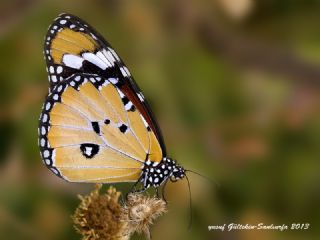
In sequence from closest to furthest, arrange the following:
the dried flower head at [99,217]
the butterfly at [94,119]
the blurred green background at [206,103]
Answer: the dried flower head at [99,217] → the butterfly at [94,119] → the blurred green background at [206,103]

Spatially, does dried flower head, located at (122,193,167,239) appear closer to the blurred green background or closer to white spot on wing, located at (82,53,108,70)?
white spot on wing, located at (82,53,108,70)

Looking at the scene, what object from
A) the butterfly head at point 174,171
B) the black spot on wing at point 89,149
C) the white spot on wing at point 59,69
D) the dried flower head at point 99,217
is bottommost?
the dried flower head at point 99,217

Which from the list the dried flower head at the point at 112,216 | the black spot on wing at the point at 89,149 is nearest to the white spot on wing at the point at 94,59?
the black spot on wing at the point at 89,149

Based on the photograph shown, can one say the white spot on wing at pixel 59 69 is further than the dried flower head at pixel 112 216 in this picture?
Yes

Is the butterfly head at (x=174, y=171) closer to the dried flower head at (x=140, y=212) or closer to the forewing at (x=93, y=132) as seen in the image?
the forewing at (x=93, y=132)

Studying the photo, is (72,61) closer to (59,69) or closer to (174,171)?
(59,69)

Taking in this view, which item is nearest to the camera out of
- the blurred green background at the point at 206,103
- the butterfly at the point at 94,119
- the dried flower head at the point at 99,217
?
the dried flower head at the point at 99,217

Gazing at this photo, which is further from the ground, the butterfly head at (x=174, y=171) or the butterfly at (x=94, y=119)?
the butterfly at (x=94, y=119)

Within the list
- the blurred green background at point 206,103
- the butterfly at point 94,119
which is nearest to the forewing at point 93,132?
the butterfly at point 94,119

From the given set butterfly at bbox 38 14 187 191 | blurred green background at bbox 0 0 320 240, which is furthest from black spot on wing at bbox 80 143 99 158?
blurred green background at bbox 0 0 320 240

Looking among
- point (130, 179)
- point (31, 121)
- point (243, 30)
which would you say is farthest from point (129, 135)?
point (243, 30)

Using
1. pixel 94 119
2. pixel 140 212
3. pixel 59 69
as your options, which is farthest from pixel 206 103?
pixel 140 212
